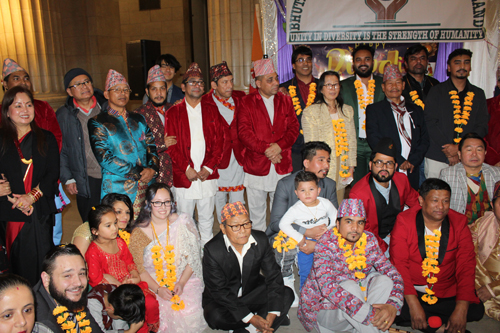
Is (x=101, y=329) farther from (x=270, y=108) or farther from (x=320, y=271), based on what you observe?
(x=270, y=108)

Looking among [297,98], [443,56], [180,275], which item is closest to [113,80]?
[180,275]

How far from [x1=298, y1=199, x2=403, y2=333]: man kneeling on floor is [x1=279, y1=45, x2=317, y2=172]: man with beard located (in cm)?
173

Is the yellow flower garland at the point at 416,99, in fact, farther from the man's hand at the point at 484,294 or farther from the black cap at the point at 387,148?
the man's hand at the point at 484,294

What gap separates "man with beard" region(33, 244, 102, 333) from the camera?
225cm

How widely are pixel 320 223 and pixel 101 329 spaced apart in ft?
6.52

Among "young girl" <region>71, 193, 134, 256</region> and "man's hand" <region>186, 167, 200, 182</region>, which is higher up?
"man's hand" <region>186, 167, 200, 182</region>

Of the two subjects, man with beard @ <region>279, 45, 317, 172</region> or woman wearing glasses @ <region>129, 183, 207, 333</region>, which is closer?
woman wearing glasses @ <region>129, 183, 207, 333</region>

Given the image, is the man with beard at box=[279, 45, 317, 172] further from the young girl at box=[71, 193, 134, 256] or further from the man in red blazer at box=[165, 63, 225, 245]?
the young girl at box=[71, 193, 134, 256]

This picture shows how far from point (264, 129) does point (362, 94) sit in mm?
1375

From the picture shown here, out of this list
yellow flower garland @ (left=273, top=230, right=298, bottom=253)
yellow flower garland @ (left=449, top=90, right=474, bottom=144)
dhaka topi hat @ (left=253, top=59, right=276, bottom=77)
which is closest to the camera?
yellow flower garland @ (left=273, top=230, right=298, bottom=253)

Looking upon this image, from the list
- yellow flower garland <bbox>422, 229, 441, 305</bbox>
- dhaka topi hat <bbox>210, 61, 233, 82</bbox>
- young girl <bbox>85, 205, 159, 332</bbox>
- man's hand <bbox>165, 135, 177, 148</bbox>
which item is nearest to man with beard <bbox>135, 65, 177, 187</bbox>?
man's hand <bbox>165, 135, 177, 148</bbox>

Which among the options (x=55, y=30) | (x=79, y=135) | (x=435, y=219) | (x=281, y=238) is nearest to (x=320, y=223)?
(x=281, y=238)

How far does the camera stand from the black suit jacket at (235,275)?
9.45 ft

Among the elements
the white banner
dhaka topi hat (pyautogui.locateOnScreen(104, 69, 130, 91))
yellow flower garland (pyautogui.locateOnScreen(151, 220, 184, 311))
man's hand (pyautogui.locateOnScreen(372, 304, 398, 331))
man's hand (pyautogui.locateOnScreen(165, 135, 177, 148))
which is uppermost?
the white banner
